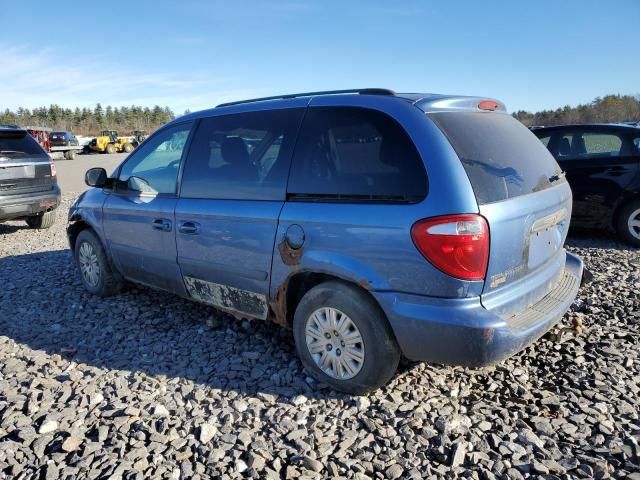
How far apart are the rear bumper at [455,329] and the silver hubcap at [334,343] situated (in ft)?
1.00

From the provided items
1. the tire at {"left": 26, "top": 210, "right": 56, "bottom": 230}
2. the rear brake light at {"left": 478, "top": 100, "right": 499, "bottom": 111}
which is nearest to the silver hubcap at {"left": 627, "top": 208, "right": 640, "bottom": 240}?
the rear brake light at {"left": 478, "top": 100, "right": 499, "bottom": 111}

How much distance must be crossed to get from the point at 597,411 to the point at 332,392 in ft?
5.05

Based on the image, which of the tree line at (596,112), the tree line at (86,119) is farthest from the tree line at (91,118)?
the tree line at (596,112)

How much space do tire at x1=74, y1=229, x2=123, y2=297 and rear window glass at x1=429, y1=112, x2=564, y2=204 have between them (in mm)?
3544

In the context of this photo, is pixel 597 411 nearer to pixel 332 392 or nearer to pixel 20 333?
pixel 332 392

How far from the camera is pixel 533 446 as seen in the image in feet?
8.20

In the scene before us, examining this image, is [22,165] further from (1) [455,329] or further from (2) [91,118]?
(2) [91,118]

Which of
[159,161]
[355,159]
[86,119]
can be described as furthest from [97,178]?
[86,119]

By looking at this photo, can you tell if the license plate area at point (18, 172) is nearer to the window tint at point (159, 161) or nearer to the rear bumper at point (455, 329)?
the window tint at point (159, 161)

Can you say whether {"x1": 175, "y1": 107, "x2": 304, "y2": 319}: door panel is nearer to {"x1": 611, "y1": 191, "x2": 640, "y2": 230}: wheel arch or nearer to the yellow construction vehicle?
{"x1": 611, "y1": 191, "x2": 640, "y2": 230}: wheel arch

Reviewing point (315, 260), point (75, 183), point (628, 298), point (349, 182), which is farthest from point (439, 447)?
point (75, 183)

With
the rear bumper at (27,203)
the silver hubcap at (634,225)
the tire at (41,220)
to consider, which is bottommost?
the tire at (41,220)

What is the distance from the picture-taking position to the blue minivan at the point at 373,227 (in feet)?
8.28

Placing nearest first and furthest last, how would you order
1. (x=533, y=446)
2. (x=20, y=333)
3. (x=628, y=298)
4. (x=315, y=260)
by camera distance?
(x=533, y=446) → (x=315, y=260) → (x=20, y=333) → (x=628, y=298)
